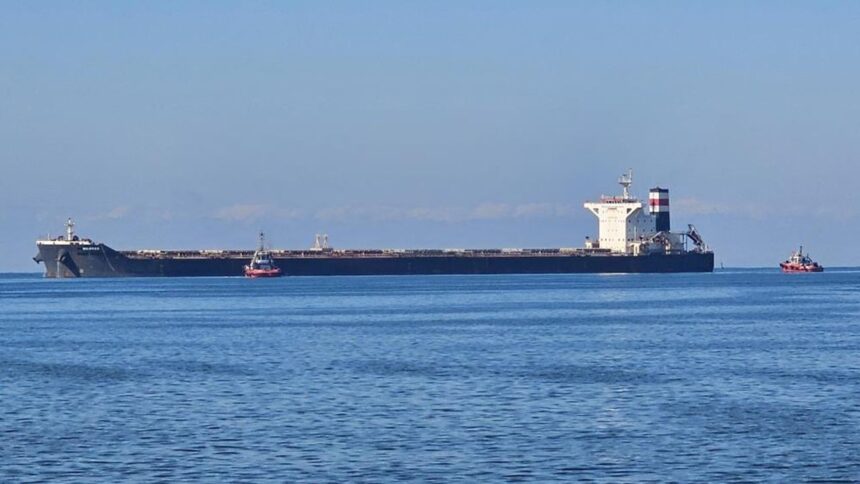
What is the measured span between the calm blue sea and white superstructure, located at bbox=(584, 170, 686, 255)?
3533 inches

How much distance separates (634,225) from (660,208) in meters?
4.12

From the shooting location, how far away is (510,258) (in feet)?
513

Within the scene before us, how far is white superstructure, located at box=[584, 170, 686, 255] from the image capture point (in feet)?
516

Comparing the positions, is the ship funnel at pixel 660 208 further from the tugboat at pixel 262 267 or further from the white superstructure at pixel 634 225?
the tugboat at pixel 262 267

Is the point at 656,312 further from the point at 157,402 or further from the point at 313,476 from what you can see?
the point at 313,476

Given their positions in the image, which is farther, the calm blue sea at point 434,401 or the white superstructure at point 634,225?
the white superstructure at point 634,225

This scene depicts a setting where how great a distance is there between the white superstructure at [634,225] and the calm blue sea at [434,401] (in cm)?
8973

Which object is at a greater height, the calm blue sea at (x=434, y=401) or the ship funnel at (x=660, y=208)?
the ship funnel at (x=660, y=208)

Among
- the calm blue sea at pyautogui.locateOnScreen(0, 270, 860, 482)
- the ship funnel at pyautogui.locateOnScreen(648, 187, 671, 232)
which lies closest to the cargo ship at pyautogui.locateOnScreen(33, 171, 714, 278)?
the ship funnel at pyautogui.locateOnScreen(648, 187, 671, 232)

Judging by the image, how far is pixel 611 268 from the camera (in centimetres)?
15900

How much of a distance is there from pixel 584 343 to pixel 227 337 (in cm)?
1417

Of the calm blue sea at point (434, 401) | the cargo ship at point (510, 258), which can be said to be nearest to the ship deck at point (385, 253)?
the cargo ship at point (510, 258)

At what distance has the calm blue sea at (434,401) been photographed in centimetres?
2503

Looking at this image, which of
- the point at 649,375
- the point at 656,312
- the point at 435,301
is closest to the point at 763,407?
the point at 649,375
